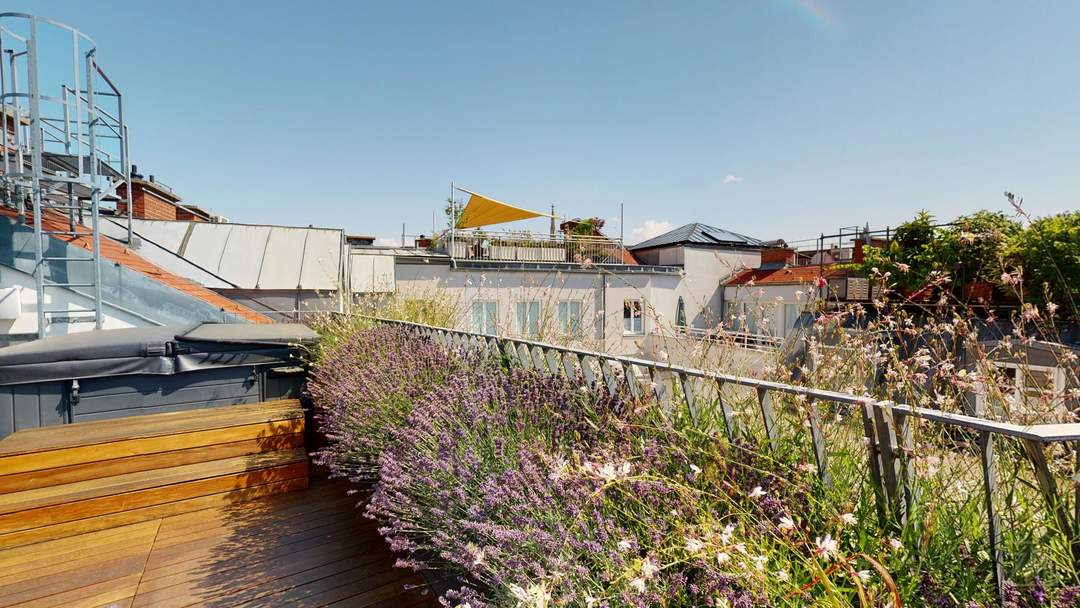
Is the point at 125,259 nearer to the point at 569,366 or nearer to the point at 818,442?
the point at 569,366

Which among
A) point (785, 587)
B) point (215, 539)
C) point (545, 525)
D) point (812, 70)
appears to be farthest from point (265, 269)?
point (812, 70)

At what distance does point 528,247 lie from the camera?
41.3 feet

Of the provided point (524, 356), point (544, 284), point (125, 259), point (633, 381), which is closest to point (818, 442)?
point (633, 381)

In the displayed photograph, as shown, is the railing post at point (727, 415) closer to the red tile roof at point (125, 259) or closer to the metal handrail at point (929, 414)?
the metal handrail at point (929, 414)

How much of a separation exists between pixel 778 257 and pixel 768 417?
63.4 feet

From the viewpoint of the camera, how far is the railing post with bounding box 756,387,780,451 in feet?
4.52

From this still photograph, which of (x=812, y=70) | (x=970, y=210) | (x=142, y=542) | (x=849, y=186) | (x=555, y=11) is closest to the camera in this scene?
(x=142, y=542)

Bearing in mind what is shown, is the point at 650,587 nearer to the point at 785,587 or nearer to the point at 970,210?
the point at 785,587

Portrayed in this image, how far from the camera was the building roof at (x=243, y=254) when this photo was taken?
886cm

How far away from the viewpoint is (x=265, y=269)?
9.48 m

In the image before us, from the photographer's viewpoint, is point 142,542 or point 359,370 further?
point 359,370

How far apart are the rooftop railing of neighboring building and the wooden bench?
26.8 ft

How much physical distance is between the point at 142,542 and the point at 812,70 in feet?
40.2

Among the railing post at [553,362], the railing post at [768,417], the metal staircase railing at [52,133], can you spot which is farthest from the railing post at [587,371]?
the metal staircase railing at [52,133]
